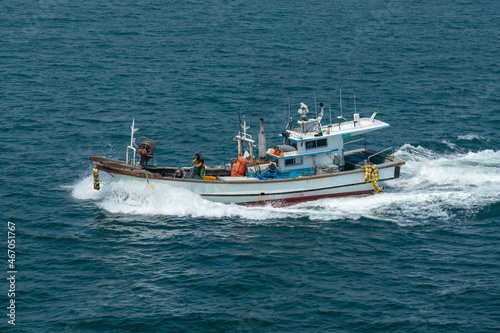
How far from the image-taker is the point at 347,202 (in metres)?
42.8

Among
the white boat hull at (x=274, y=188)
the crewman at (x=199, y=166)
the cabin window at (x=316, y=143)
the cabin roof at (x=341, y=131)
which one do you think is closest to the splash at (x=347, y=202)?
the white boat hull at (x=274, y=188)

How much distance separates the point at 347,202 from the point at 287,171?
4.33 meters

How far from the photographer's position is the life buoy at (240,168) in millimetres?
43156

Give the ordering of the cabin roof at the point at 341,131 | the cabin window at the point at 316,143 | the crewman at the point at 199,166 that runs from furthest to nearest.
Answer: the cabin window at the point at 316,143 → the cabin roof at the point at 341,131 → the crewman at the point at 199,166

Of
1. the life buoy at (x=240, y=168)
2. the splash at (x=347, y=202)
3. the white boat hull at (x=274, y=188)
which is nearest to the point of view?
the splash at (x=347, y=202)

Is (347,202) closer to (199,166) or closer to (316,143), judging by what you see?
(316,143)

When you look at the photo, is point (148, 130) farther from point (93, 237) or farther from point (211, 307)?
point (211, 307)

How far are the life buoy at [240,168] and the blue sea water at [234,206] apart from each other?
293 centimetres

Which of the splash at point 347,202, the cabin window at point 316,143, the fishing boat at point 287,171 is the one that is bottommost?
the splash at point 347,202

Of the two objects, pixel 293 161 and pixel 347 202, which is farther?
pixel 293 161

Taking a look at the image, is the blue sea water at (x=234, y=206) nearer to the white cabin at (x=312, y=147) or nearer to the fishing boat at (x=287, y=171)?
the fishing boat at (x=287, y=171)

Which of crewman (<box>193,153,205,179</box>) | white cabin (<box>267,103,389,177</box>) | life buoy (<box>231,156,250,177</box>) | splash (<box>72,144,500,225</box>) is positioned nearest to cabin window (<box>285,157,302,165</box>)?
white cabin (<box>267,103,389,177</box>)

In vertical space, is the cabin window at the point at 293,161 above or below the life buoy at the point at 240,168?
above

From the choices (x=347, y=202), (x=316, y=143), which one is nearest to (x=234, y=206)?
(x=316, y=143)
